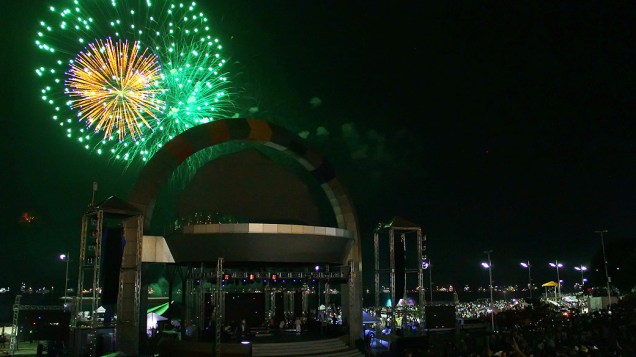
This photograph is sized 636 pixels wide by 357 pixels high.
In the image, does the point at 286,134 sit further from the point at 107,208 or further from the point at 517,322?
the point at 517,322

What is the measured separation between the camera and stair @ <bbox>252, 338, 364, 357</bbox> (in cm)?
2795

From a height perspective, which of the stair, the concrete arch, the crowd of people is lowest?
the stair

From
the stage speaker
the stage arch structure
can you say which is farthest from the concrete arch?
the stage speaker

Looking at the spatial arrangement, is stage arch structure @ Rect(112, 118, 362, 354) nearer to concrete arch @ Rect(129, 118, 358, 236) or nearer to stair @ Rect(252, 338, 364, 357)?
concrete arch @ Rect(129, 118, 358, 236)

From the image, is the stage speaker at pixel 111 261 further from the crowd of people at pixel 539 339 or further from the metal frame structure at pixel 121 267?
the crowd of people at pixel 539 339

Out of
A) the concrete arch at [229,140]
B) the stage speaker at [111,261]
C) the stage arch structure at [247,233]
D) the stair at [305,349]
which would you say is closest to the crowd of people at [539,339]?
the stair at [305,349]

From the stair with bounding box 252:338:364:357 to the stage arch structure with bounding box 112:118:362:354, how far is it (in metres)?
2.02

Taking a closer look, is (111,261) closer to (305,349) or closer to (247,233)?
(247,233)

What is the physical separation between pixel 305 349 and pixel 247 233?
23.6ft

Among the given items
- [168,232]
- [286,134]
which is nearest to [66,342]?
[168,232]

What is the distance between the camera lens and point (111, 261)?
25.5m

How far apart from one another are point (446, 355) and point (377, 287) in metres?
12.6

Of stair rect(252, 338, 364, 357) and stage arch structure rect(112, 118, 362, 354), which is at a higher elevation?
stage arch structure rect(112, 118, 362, 354)

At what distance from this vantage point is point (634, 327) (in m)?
24.5
